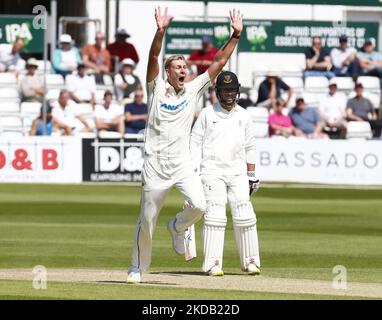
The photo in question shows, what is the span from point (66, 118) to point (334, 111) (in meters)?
5.68

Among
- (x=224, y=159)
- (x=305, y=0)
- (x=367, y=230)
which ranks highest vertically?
(x=305, y=0)

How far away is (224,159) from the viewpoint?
12.0m

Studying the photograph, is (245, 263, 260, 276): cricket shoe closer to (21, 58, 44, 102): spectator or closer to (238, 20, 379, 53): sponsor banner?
(21, 58, 44, 102): spectator

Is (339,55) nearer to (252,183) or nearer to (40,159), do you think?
(40,159)

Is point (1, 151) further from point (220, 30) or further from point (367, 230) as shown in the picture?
point (367, 230)

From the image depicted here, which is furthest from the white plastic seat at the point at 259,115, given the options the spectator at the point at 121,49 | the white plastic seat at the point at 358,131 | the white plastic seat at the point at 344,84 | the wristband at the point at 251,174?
the wristband at the point at 251,174

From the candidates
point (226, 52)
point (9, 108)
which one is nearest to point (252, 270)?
point (226, 52)

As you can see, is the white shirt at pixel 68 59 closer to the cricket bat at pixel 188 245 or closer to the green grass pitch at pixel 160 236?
the green grass pitch at pixel 160 236

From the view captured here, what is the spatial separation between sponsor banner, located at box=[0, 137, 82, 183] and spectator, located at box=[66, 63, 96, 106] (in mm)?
2020

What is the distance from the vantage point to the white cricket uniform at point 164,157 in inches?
436

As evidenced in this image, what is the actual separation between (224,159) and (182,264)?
70.1 inches

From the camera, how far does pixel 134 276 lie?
11.1 metres

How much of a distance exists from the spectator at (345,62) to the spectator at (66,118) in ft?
20.0
